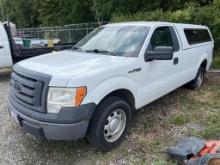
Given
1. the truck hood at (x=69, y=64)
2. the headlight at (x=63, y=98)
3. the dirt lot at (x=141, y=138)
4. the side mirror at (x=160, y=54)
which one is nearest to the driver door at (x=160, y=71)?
the side mirror at (x=160, y=54)

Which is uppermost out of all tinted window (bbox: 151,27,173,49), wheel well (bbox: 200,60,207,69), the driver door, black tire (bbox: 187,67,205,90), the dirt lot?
tinted window (bbox: 151,27,173,49)

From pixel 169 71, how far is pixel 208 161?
7.48ft

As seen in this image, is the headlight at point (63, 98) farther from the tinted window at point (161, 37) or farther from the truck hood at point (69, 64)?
the tinted window at point (161, 37)

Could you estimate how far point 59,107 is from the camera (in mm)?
3453

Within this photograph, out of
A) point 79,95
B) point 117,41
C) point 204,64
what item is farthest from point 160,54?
point 204,64

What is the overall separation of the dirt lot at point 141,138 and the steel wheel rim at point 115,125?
204 mm

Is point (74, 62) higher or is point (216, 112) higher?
point (74, 62)

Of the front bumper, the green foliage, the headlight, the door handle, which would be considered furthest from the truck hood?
the green foliage

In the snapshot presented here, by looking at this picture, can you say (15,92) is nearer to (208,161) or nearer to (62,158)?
(62,158)

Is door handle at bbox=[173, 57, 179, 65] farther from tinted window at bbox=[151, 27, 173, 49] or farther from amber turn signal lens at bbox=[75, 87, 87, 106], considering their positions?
amber turn signal lens at bbox=[75, 87, 87, 106]

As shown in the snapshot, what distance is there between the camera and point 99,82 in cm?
370

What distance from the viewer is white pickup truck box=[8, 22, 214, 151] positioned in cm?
347

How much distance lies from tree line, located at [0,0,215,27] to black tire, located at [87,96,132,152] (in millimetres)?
10147

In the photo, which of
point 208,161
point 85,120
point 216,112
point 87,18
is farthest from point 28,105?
point 87,18
